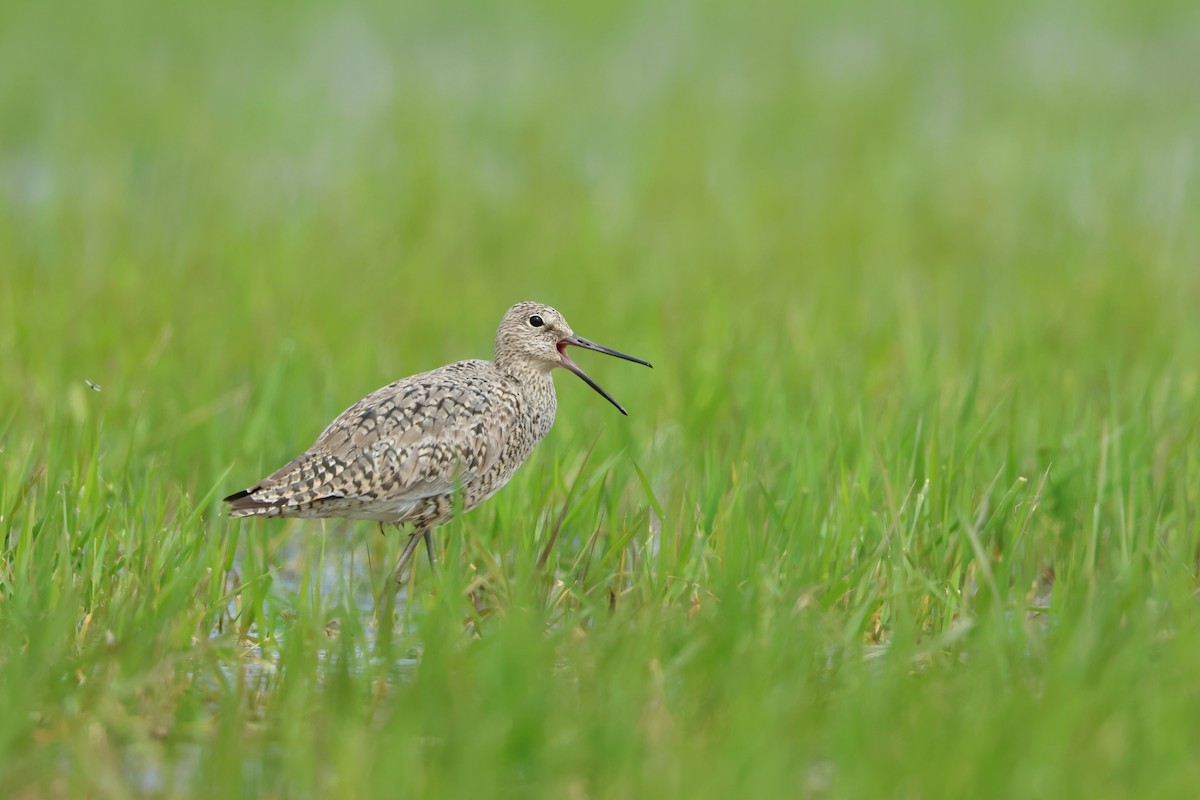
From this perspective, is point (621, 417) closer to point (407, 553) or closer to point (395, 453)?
point (407, 553)

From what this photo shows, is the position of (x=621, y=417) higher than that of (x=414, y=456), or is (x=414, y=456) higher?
(x=621, y=417)

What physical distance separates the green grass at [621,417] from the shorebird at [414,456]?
0.17 meters

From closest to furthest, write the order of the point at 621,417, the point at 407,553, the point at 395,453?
the point at 395,453 → the point at 407,553 → the point at 621,417

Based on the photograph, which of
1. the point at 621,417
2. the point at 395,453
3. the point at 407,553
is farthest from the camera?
the point at 621,417

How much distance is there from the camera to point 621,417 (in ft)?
22.8

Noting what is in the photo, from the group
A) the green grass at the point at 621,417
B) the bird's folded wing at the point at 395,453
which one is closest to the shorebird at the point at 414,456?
the bird's folded wing at the point at 395,453

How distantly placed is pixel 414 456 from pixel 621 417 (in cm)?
176

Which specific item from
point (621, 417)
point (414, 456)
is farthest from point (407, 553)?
point (621, 417)

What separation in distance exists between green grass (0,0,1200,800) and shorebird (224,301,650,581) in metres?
0.17

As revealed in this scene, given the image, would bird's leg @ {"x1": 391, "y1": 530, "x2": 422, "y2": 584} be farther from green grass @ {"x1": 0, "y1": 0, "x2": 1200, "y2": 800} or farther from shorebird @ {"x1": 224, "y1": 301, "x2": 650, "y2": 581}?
green grass @ {"x1": 0, "y1": 0, "x2": 1200, "y2": 800}

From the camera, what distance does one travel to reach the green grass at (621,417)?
386cm

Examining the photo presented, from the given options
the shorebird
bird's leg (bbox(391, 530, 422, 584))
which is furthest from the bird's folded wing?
bird's leg (bbox(391, 530, 422, 584))

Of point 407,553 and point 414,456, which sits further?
point 407,553

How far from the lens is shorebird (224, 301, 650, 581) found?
5.19 meters
